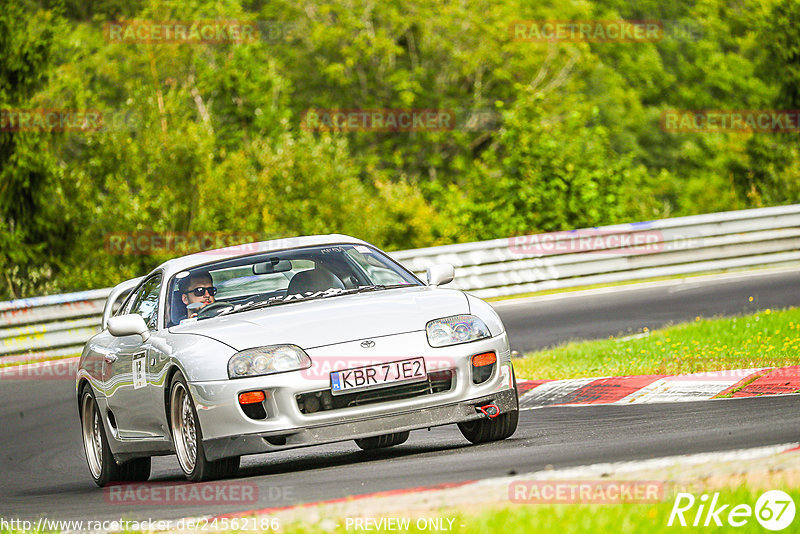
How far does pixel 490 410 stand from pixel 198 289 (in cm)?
213

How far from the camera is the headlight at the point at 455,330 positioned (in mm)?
7180

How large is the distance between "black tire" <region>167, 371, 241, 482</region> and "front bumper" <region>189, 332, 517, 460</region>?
0.10m

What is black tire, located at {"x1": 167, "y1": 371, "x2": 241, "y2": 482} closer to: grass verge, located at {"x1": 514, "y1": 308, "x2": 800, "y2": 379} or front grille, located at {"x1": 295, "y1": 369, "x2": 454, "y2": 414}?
front grille, located at {"x1": 295, "y1": 369, "x2": 454, "y2": 414}

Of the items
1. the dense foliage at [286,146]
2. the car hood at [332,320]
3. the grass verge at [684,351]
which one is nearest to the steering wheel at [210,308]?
the car hood at [332,320]

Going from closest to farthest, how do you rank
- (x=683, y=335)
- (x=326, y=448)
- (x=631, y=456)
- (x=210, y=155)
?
(x=631, y=456) → (x=326, y=448) → (x=683, y=335) → (x=210, y=155)

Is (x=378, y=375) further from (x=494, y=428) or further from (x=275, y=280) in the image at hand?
(x=275, y=280)

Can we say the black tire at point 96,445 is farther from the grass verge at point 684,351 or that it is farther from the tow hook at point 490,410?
the grass verge at point 684,351

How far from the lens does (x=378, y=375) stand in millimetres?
6957

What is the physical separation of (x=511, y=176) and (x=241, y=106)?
702 inches

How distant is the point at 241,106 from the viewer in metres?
41.7

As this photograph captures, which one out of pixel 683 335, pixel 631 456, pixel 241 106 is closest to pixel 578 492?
pixel 631 456

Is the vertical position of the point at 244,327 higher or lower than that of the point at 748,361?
higher

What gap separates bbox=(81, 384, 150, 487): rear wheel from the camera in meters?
8.68

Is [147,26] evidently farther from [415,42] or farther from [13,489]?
[13,489]
